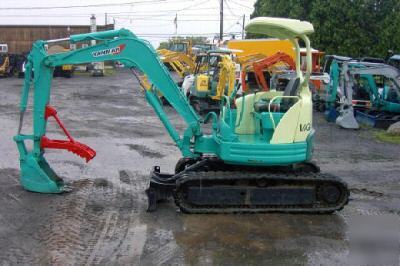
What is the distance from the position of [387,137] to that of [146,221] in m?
8.69

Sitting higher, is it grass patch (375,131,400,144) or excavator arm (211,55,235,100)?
excavator arm (211,55,235,100)

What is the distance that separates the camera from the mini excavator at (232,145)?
696cm

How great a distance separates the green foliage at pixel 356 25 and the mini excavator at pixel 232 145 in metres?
20.9

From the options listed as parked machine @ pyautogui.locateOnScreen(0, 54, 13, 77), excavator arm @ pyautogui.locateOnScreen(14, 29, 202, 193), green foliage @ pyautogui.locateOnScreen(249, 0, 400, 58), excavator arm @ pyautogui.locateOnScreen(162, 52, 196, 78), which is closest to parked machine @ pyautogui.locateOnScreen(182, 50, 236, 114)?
excavator arm @ pyautogui.locateOnScreen(162, 52, 196, 78)

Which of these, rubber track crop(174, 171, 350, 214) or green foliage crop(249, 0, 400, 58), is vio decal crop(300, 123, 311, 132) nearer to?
rubber track crop(174, 171, 350, 214)

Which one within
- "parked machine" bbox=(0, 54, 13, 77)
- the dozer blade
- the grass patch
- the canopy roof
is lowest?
"parked machine" bbox=(0, 54, 13, 77)

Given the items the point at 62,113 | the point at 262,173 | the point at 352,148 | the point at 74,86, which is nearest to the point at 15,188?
the point at 262,173

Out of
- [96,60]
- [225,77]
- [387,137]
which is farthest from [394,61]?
[96,60]

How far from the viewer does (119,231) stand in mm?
6352

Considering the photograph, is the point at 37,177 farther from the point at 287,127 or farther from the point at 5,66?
the point at 5,66

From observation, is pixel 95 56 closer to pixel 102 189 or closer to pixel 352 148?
pixel 102 189

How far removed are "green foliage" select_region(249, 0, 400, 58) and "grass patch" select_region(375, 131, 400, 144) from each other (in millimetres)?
14224

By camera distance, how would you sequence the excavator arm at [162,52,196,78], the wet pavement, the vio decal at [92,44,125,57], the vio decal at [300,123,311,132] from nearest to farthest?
the wet pavement → the vio decal at [300,123,311,132] → the vio decal at [92,44,125,57] → the excavator arm at [162,52,196,78]

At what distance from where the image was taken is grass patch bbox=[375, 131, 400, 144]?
13.0 meters
